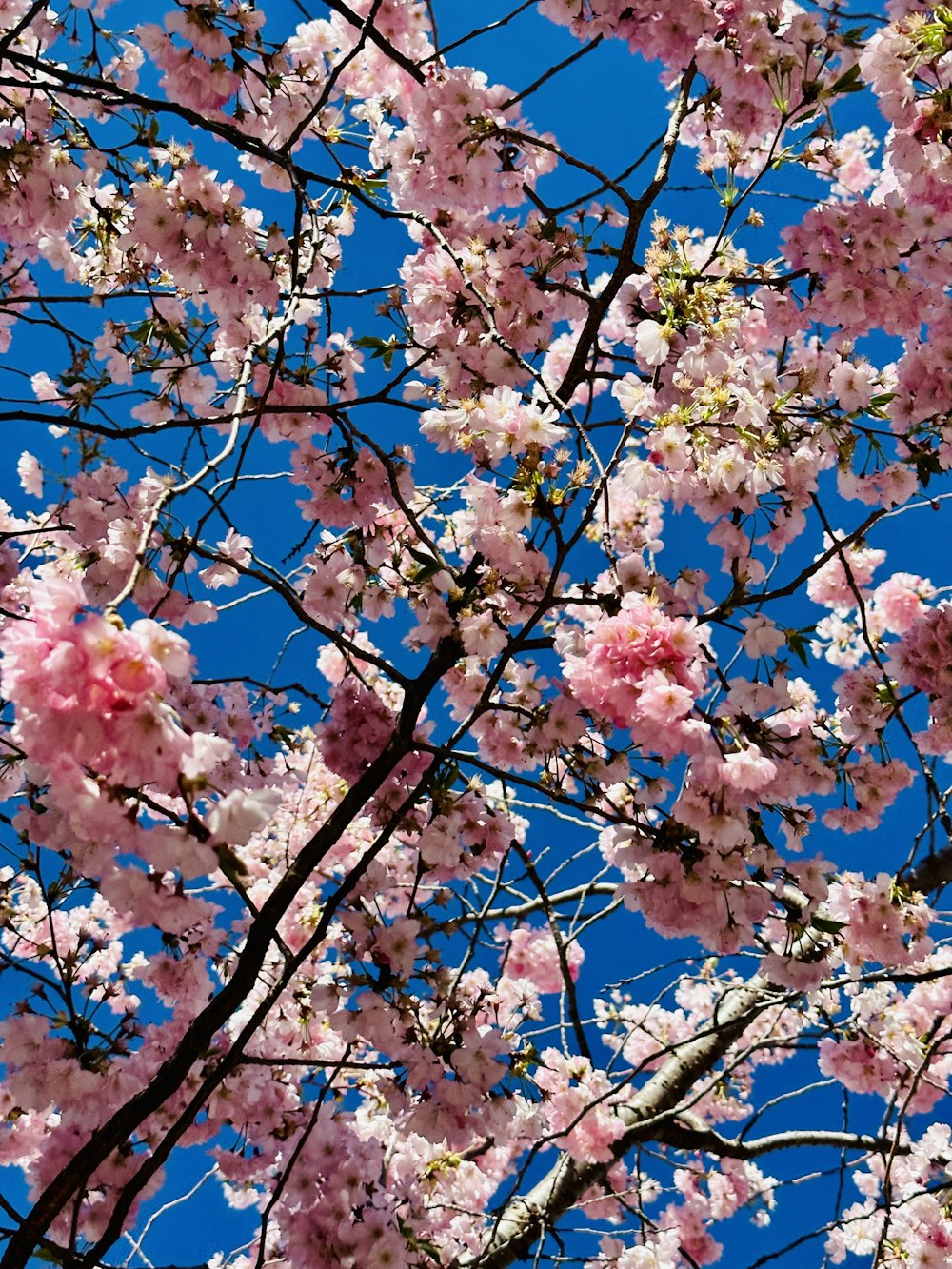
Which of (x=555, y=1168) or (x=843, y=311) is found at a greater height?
(x=843, y=311)

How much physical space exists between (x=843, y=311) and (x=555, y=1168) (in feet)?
11.4

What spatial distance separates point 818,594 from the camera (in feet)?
16.8

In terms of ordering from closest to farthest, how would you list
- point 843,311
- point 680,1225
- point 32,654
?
point 32,654, point 843,311, point 680,1225

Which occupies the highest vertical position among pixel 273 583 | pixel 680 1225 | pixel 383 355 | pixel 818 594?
pixel 818 594

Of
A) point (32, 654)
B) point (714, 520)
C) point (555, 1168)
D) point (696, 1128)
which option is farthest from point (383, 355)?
point (696, 1128)

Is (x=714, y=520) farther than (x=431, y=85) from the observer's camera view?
No

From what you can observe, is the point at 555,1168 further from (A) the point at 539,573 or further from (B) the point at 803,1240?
(A) the point at 539,573

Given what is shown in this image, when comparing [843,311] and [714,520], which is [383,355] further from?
[843,311]

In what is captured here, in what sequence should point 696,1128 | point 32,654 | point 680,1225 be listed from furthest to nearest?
point 680,1225, point 696,1128, point 32,654

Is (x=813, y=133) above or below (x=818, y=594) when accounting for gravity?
below

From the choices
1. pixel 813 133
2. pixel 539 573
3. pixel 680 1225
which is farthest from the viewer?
pixel 680 1225

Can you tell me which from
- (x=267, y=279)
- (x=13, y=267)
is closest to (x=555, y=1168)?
(x=267, y=279)

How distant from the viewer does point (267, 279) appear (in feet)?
8.95

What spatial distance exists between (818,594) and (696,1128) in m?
2.86
